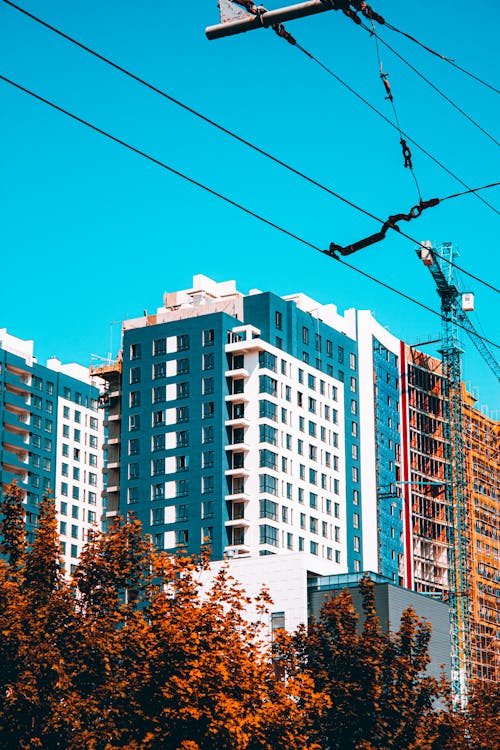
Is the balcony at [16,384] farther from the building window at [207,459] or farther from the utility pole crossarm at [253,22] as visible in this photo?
the utility pole crossarm at [253,22]

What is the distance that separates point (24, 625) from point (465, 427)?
13136 centimetres

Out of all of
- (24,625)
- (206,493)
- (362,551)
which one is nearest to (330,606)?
(24,625)

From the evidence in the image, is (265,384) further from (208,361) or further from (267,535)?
(267,535)

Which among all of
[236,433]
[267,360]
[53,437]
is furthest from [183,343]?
[53,437]

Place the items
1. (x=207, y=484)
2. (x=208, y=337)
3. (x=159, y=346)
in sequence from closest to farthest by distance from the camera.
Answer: (x=207, y=484), (x=208, y=337), (x=159, y=346)

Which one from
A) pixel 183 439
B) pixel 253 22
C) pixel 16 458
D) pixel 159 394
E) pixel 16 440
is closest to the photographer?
pixel 253 22

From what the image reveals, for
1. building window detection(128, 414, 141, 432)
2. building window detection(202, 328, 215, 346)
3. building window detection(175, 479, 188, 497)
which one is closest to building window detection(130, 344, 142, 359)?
building window detection(128, 414, 141, 432)

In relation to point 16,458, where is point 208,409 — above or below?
below

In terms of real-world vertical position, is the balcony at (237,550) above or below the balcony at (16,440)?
below

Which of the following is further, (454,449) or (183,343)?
(454,449)

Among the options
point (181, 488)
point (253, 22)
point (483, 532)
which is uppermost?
point (483, 532)

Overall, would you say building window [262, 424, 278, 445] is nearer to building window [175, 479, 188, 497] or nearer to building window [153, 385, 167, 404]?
building window [175, 479, 188, 497]

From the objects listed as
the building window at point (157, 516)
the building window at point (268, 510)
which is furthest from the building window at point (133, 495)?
the building window at point (268, 510)

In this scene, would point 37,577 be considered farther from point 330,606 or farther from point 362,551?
point 362,551
